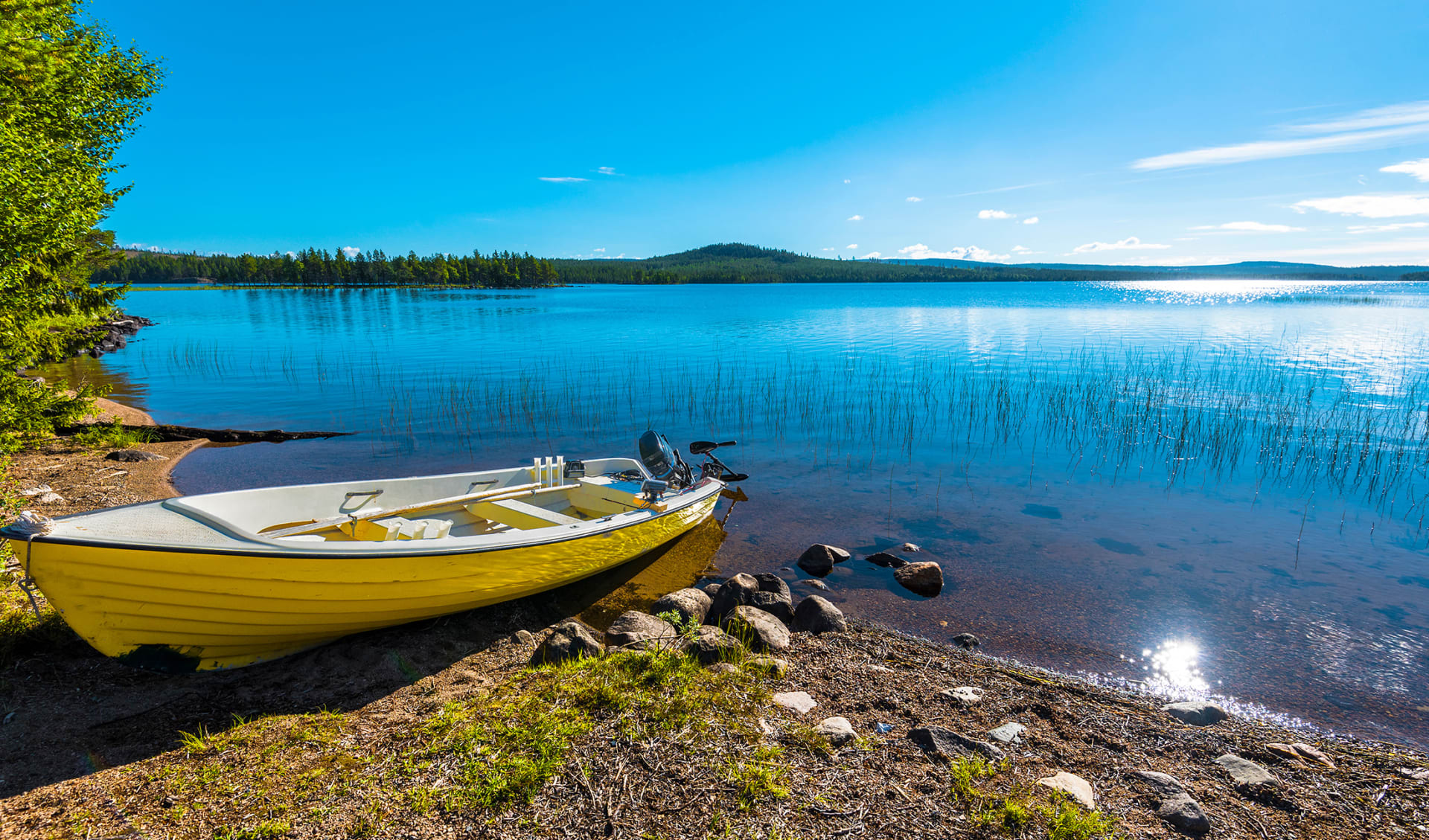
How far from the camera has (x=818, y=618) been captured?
673cm

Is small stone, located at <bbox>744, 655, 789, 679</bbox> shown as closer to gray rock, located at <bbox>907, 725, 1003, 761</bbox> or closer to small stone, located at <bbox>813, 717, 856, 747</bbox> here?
small stone, located at <bbox>813, 717, 856, 747</bbox>

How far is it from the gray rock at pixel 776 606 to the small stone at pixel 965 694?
1.98 meters

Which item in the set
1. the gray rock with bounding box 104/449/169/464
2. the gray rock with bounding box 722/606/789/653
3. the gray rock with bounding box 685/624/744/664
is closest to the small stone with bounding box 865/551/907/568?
the gray rock with bounding box 722/606/789/653

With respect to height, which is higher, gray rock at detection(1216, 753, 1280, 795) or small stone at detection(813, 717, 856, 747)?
small stone at detection(813, 717, 856, 747)

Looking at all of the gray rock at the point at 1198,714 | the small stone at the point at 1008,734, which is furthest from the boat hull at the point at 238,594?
the gray rock at the point at 1198,714

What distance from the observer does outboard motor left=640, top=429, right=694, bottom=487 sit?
9.28 m

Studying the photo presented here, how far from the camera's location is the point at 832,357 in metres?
29.6

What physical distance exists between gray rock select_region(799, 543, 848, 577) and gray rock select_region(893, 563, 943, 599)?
943 millimetres

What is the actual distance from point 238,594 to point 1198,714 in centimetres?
850

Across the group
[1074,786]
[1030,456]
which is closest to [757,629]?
[1074,786]

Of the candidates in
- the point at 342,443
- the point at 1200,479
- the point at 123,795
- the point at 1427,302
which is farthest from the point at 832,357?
the point at 1427,302

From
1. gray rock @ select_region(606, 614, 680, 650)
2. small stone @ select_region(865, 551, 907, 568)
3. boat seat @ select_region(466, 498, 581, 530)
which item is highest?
boat seat @ select_region(466, 498, 581, 530)

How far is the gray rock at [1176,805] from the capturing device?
12.2 feet

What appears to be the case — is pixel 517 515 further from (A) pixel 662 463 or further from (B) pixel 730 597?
(B) pixel 730 597
